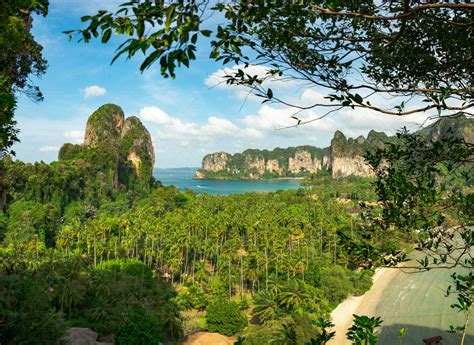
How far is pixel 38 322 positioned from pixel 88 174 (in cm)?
6367

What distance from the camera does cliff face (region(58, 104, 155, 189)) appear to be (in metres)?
81.7

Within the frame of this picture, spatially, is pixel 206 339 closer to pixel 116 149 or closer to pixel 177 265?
pixel 177 265

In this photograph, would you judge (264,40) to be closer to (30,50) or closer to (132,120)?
(30,50)

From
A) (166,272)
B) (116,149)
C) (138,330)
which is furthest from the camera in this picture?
(116,149)

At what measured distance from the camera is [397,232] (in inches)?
160

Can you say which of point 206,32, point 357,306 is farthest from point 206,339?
point 206,32

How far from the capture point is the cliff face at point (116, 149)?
81688 millimetres

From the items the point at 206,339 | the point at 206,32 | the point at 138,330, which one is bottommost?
the point at 206,339

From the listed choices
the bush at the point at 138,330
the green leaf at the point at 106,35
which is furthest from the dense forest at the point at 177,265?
the green leaf at the point at 106,35

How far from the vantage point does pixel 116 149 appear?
89.3 meters

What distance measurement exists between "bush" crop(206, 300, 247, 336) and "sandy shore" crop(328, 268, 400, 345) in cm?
666

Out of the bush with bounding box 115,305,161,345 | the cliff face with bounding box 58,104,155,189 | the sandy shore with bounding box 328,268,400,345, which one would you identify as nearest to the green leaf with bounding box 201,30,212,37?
the bush with bounding box 115,305,161,345

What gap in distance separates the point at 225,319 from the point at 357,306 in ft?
40.4

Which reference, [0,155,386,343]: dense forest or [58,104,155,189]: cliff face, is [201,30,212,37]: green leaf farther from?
[58,104,155,189]: cliff face
